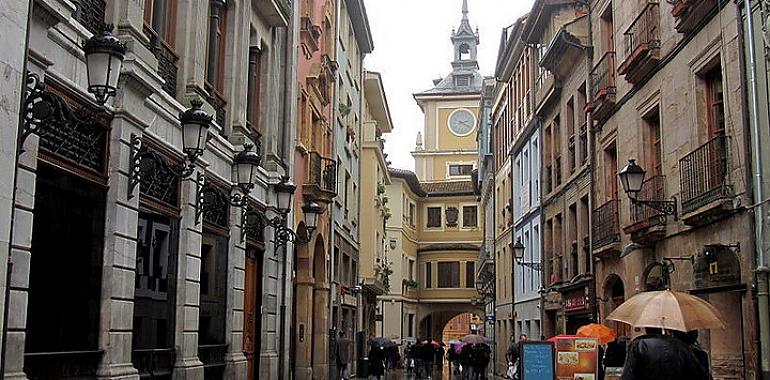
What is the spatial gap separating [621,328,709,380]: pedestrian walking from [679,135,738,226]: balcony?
6507 millimetres

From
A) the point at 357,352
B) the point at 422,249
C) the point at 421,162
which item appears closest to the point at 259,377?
the point at 357,352

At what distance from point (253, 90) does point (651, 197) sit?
8.52 metres

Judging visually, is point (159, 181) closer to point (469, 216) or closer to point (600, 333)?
point (600, 333)

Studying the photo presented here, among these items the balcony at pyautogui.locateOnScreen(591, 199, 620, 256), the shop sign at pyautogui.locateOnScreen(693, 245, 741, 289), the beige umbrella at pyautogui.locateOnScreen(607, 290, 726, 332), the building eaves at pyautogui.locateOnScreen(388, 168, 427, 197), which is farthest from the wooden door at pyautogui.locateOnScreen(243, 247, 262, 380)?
the building eaves at pyautogui.locateOnScreen(388, 168, 427, 197)

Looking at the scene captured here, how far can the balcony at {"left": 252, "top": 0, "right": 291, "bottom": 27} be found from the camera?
20.2 meters

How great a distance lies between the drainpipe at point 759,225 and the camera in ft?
41.9

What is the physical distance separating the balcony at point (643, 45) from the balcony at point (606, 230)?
315 centimetres

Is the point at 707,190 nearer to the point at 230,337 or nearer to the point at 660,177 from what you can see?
the point at 660,177

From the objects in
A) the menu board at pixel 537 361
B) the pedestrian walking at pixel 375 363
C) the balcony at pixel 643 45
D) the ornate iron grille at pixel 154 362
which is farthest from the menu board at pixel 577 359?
the pedestrian walking at pixel 375 363

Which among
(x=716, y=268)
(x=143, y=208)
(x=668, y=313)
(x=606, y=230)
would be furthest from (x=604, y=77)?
(x=668, y=313)

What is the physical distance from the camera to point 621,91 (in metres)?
20.8

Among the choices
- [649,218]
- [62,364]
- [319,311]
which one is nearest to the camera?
[62,364]

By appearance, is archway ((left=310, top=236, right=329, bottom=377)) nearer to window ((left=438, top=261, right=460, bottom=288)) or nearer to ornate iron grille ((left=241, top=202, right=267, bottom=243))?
ornate iron grille ((left=241, top=202, right=267, bottom=243))

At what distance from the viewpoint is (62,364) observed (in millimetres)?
10617
